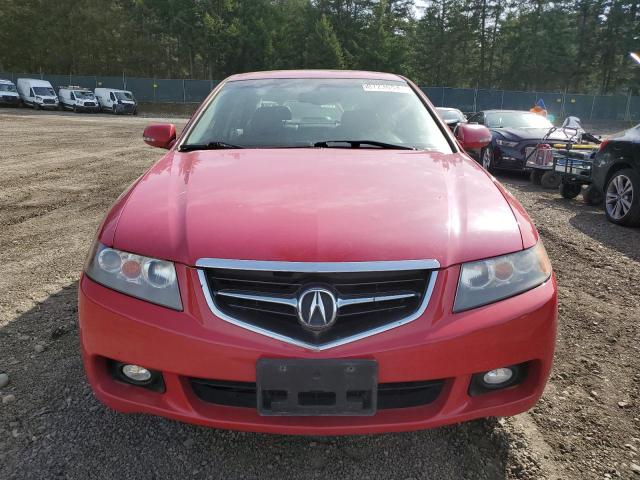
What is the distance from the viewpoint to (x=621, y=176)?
20.4 feet

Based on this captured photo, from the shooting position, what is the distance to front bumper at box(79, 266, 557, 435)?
1673mm

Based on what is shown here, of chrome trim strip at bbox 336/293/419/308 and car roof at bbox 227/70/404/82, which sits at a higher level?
car roof at bbox 227/70/404/82

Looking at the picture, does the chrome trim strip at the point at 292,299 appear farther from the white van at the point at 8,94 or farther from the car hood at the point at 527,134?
the white van at the point at 8,94

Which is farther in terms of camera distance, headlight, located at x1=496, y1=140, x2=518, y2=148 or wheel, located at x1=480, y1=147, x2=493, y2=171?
wheel, located at x1=480, y1=147, x2=493, y2=171

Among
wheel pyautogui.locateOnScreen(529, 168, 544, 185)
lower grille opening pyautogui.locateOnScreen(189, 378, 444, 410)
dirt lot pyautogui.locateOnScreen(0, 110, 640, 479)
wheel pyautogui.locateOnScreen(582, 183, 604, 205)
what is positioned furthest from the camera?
wheel pyautogui.locateOnScreen(529, 168, 544, 185)

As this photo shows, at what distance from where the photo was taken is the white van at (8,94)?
115 feet

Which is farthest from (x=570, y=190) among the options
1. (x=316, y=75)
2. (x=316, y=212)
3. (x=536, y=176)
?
(x=316, y=212)

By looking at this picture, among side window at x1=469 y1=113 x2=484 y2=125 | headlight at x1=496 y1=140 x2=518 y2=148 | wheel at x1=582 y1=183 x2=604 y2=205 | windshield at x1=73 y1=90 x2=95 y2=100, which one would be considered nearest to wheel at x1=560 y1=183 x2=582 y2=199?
wheel at x1=582 y1=183 x2=604 y2=205

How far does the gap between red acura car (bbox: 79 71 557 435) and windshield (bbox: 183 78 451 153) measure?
2.97ft

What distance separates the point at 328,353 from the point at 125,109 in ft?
124

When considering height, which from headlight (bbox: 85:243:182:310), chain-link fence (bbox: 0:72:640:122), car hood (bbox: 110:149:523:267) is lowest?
chain-link fence (bbox: 0:72:640:122)

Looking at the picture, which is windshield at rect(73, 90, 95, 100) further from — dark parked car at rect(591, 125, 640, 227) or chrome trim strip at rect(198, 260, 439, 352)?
chrome trim strip at rect(198, 260, 439, 352)

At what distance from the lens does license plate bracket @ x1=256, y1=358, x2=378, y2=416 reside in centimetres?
164

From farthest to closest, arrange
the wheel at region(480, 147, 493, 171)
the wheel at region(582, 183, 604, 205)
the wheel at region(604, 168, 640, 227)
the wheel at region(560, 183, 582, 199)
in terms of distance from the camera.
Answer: the wheel at region(480, 147, 493, 171)
the wheel at region(560, 183, 582, 199)
the wheel at region(582, 183, 604, 205)
the wheel at region(604, 168, 640, 227)
